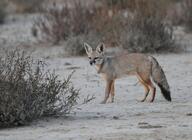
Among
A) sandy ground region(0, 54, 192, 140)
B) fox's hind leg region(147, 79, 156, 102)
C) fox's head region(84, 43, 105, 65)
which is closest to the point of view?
sandy ground region(0, 54, 192, 140)

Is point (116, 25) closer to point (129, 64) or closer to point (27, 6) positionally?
point (129, 64)

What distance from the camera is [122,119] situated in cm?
1013

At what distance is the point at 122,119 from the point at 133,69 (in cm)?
236

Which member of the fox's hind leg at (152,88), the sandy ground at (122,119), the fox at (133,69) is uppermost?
the fox at (133,69)

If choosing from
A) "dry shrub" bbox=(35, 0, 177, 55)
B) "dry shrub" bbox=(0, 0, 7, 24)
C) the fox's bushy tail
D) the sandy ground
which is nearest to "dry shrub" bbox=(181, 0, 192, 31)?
"dry shrub" bbox=(35, 0, 177, 55)

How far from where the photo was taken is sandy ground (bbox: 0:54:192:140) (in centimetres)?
889

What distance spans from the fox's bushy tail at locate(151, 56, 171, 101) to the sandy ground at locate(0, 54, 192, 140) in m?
0.16

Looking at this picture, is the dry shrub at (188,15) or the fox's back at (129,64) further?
the dry shrub at (188,15)

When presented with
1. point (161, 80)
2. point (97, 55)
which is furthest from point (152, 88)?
point (97, 55)

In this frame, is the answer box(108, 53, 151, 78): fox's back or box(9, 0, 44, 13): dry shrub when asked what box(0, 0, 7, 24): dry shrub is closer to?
box(9, 0, 44, 13): dry shrub

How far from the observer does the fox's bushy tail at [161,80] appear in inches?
464

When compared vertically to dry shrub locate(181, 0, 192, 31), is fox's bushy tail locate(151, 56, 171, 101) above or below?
below

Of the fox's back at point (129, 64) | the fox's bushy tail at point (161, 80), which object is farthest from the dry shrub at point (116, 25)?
the fox's bushy tail at point (161, 80)

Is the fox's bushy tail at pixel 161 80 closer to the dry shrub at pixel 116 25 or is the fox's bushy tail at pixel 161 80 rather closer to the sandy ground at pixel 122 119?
the sandy ground at pixel 122 119
